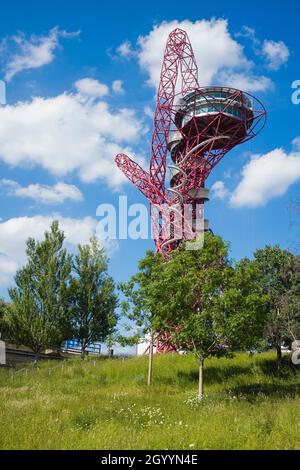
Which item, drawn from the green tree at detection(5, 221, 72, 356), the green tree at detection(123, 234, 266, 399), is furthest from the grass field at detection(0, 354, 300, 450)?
the green tree at detection(5, 221, 72, 356)

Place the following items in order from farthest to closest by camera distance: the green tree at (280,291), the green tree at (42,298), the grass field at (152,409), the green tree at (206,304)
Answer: the green tree at (42,298) < the green tree at (280,291) < the green tree at (206,304) < the grass field at (152,409)

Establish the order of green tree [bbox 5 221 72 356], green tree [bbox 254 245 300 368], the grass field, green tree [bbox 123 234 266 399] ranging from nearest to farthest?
the grass field < green tree [bbox 123 234 266 399] < green tree [bbox 254 245 300 368] < green tree [bbox 5 221 72 356]

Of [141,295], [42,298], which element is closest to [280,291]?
[141,295]

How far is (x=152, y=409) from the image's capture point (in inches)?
626

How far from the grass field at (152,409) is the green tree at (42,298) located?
7.14 m

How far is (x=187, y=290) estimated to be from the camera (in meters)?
20.6

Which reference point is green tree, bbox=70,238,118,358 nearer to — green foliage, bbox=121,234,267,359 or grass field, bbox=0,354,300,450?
grass field, bbox=0,354,300,450

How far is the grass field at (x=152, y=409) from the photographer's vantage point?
10711 mm

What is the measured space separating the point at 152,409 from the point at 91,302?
85.0 ft

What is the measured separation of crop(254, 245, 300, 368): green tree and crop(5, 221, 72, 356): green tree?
58.6 feet

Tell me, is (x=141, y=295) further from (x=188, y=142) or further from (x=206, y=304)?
(x=188, y=142)

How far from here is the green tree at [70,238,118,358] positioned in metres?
41.0

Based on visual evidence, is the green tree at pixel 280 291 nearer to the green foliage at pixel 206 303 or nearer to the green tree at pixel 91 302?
the green foliage at pixel 206 303

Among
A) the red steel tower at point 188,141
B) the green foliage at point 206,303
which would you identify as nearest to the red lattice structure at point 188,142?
the red steel tower at point 188,141
